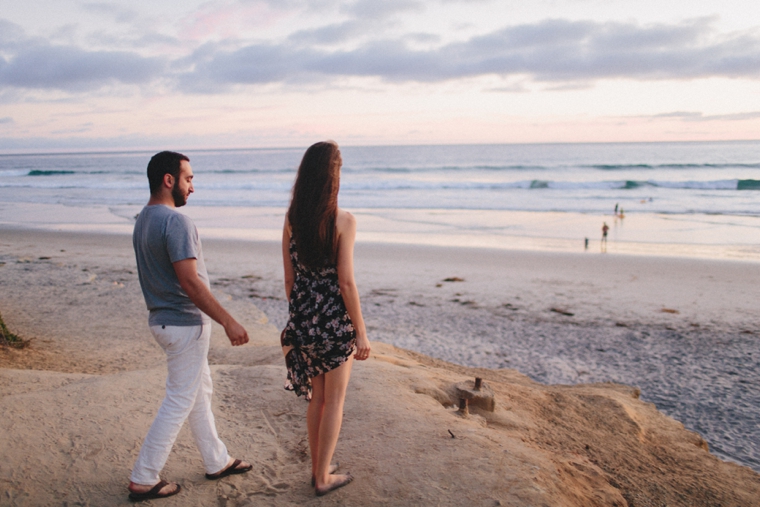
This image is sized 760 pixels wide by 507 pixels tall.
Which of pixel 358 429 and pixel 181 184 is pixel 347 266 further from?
pixel 358 429

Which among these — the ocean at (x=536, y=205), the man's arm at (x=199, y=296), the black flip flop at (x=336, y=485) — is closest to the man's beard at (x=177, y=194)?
the man's arm at (x=199, y=296)

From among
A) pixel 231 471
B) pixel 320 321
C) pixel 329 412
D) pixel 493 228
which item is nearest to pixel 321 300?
pixel 320 321

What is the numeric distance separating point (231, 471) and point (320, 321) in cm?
109

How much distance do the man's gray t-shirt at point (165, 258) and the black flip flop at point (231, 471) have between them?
0.89 m

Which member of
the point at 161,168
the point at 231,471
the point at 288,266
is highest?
the point at 161,168

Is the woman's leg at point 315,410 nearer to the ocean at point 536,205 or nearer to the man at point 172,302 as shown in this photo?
the man at point 172,302

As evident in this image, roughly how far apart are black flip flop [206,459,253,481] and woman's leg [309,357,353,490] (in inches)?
20.3

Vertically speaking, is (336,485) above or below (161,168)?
below

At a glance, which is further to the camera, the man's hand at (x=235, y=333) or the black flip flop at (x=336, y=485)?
the black flip flop at (x=336, y=485)

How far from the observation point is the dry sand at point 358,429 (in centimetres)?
280

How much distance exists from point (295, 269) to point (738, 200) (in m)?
27.8

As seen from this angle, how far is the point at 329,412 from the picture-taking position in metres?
2.62

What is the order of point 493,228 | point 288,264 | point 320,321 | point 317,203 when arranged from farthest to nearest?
point 493,228 → point 288,264 → point 320,321 → point 317,203

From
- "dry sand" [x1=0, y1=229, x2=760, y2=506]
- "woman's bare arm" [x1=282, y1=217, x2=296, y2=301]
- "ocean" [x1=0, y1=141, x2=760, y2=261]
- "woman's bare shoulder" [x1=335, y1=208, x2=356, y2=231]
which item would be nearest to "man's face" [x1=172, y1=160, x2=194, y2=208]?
"woman's bare arm" [x1=282, y1=217, x2=296, y2=301]
